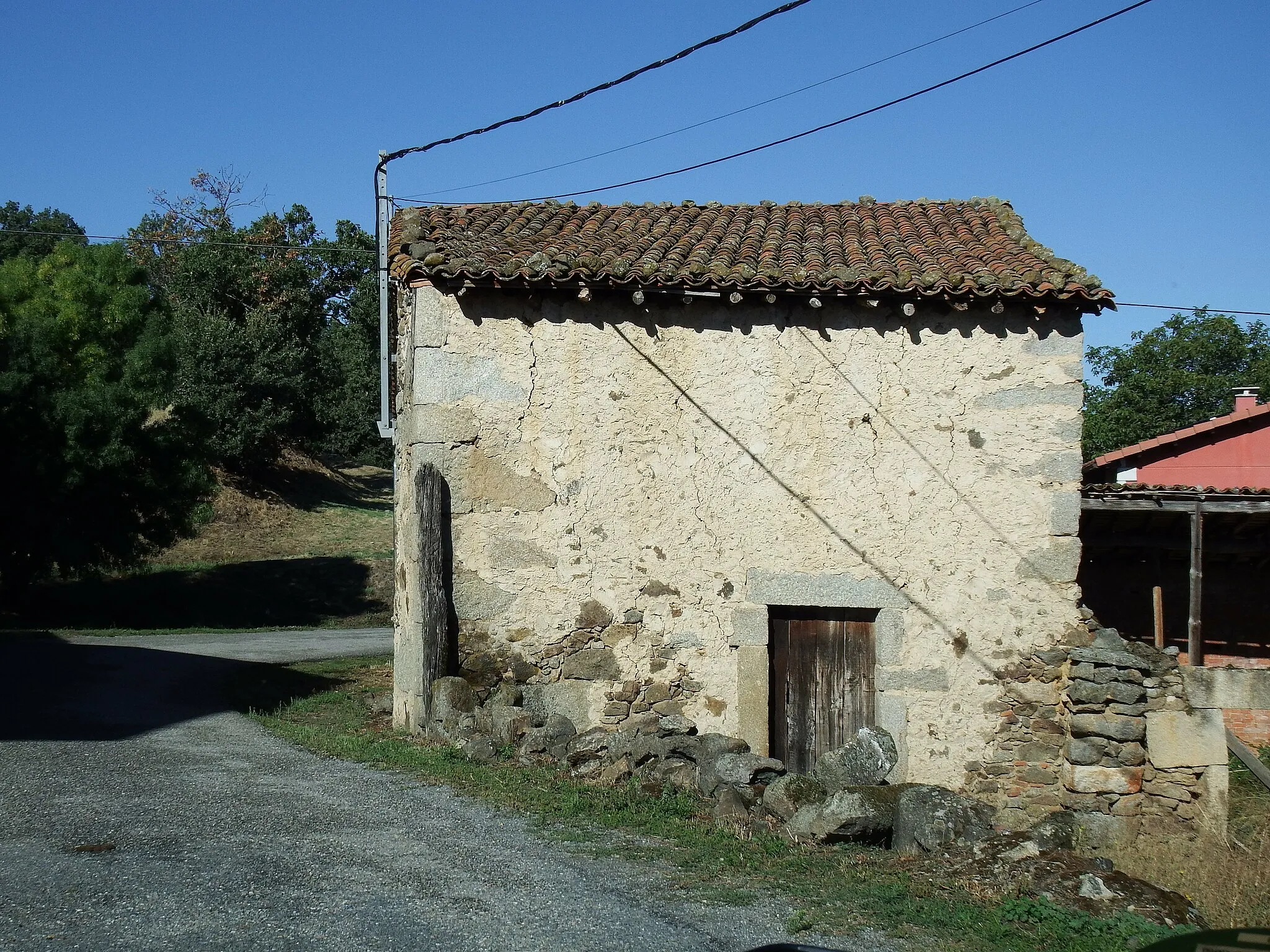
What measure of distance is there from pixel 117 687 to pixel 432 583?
5.41 metres

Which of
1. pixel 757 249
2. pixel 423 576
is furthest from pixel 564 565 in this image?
pixel 757 249

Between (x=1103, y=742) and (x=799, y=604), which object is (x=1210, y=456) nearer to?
(x=1103, y=742)

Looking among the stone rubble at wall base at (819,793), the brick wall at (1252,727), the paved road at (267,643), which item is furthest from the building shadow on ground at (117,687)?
the brick wall at (1252,727)

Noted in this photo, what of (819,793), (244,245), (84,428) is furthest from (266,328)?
(819,793)

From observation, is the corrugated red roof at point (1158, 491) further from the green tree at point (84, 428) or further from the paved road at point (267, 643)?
the green tree at point (84, 428)

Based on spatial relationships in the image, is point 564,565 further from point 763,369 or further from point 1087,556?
point 1087,556

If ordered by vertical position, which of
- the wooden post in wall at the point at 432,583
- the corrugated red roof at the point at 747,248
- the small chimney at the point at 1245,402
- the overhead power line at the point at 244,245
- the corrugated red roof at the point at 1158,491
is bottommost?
the wooden post in wall at the point at 432,583

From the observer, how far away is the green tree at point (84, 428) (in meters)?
20.6

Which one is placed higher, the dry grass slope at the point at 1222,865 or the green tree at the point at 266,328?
the green tree at the point at 266,328

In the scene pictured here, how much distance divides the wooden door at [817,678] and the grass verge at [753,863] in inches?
91.4

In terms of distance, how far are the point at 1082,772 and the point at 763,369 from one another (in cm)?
441

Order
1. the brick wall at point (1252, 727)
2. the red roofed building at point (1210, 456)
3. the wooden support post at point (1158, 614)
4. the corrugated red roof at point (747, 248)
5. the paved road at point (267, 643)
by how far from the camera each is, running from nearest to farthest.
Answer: the corrugated red roof at point (747, 248), the wooden support post at point (1158, 614), the brick wall at point (1252, 727), the paved road at point (267, 643), the red roofed building at point (1210, 456)

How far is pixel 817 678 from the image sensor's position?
10039 mm

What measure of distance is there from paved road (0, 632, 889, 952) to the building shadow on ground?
2.81ft
